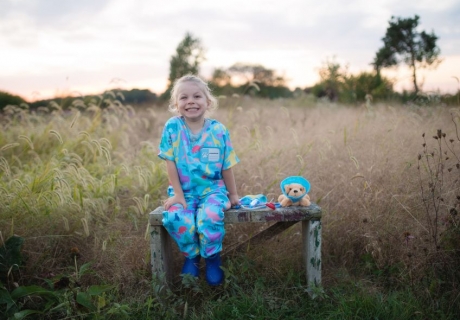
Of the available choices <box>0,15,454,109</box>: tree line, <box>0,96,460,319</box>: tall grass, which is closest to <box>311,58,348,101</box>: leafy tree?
<box>0,15,454,109</box>: tree line

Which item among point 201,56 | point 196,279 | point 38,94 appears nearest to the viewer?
point 196,279

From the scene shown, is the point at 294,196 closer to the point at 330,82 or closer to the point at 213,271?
the point at 213,271

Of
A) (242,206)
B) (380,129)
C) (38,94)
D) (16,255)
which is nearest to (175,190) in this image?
(242,206)

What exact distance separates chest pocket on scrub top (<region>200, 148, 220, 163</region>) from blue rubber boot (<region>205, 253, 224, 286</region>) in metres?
0.71

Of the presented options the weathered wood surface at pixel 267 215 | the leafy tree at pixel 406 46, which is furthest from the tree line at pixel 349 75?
the weathered wood surface at pixel 267 215

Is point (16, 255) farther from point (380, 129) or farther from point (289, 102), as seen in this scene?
point (289, 102)

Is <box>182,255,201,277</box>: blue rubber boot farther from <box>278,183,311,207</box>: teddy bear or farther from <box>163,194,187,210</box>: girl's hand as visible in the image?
<box>278,183,311,207</box>: teddy bear

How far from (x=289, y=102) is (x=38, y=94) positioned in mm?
6841

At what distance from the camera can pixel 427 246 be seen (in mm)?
3021

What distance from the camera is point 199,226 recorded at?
277 cm

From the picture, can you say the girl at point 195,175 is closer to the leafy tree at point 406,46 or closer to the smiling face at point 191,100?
the smiling face at point 191,100

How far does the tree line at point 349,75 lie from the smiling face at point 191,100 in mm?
2028

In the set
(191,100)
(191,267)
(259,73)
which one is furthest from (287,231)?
(259,73)

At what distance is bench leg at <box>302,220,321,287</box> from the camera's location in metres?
2.82
